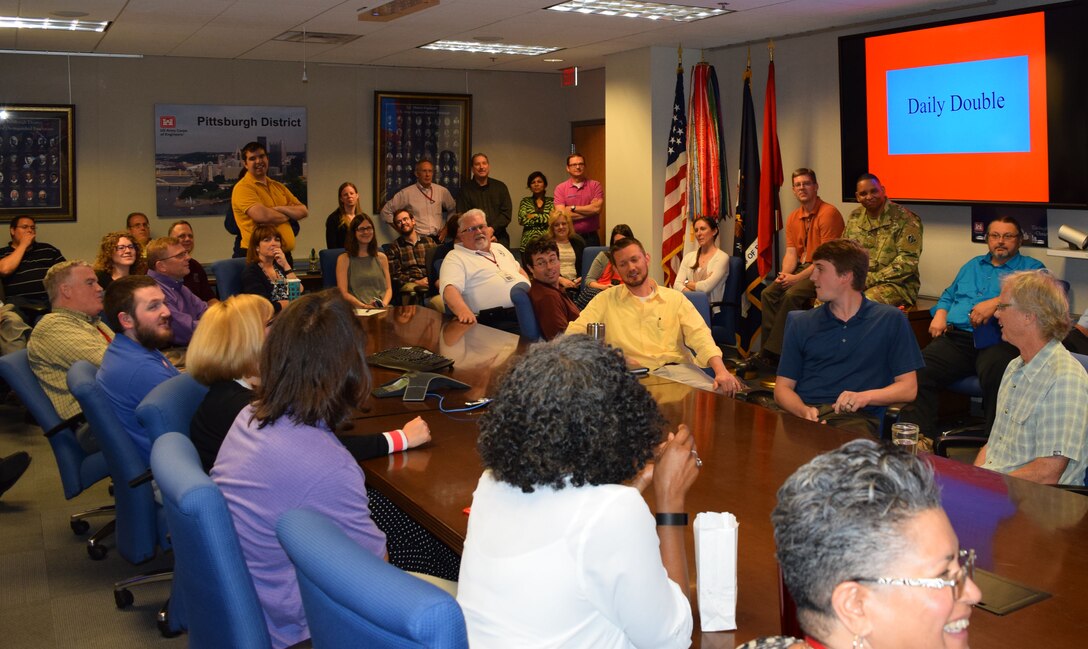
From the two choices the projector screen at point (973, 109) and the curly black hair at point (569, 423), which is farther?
the projector screen at point (973, 109)

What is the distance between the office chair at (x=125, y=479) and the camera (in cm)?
342

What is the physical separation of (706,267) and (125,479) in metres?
5.08

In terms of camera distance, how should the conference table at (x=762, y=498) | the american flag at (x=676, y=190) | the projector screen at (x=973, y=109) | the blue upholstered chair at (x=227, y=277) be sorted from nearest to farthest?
the conference table at (x=762, y=498)
the projector screen at (x=973, y=109)
the blue upholstered chair at (x=227, y=277)
the american flag at (x=676, y=190)

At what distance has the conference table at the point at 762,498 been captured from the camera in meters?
1.81

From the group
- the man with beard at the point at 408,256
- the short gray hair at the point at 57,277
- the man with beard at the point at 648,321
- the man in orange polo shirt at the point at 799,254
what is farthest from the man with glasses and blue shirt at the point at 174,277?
the man in orange polo shirt at the point at 799,254

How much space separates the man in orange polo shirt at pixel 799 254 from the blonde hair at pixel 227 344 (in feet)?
16.3

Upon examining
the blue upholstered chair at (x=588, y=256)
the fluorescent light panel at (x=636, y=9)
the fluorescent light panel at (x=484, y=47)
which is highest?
the fluorescent light panel at (x=484, y=47)

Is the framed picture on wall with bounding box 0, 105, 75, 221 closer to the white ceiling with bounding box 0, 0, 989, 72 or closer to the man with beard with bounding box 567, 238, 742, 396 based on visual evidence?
the white ceiling with bounding box 0, 0, 989, 72

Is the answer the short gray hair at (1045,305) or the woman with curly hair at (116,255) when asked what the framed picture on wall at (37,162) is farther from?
the short gray hair at (1045,305)

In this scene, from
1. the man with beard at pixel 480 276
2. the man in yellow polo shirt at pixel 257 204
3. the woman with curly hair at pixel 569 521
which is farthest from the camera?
the man in yellow polo shirt at pixel 257 204

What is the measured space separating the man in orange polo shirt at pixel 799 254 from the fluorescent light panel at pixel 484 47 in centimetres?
281

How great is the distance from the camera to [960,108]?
6980 millimetres

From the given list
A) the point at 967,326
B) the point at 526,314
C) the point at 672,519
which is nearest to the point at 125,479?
the point at 672,519

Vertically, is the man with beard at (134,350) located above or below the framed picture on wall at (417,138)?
below
